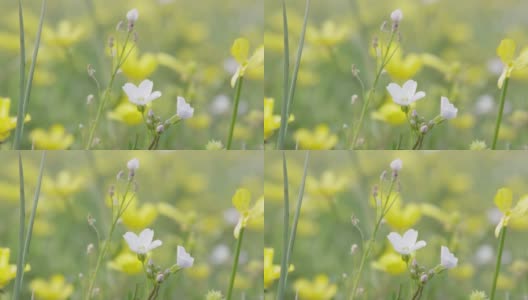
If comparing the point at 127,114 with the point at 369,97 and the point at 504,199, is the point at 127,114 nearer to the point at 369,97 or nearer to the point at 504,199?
the point at 369,97

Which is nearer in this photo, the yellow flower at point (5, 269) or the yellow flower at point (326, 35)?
the yellow flower at point (5, 269)

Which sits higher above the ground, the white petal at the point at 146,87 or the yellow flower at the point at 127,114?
the white petal at the point at 146,87

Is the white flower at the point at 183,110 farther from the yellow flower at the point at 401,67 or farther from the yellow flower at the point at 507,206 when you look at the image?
the yellow flower at the point at 507,206

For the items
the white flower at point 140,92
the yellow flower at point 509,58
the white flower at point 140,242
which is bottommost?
the white flower at point 140,242

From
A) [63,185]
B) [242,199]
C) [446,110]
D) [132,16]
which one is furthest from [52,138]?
[446,110]

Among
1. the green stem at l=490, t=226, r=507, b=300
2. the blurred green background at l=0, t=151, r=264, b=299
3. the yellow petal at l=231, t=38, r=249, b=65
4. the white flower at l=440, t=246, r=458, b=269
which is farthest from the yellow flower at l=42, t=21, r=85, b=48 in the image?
the green stem at l=490, t=226, r=507, b=300

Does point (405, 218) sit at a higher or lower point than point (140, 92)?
lower

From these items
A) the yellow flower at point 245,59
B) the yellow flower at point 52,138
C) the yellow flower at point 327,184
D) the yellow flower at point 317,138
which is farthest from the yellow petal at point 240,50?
the yellow flower at point 52,138

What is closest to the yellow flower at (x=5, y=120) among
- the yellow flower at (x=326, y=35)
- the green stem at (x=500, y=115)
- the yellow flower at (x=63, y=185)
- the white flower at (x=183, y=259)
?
the yellow flower at (x=63, y=185)

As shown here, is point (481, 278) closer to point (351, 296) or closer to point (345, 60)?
point (351, 296)
